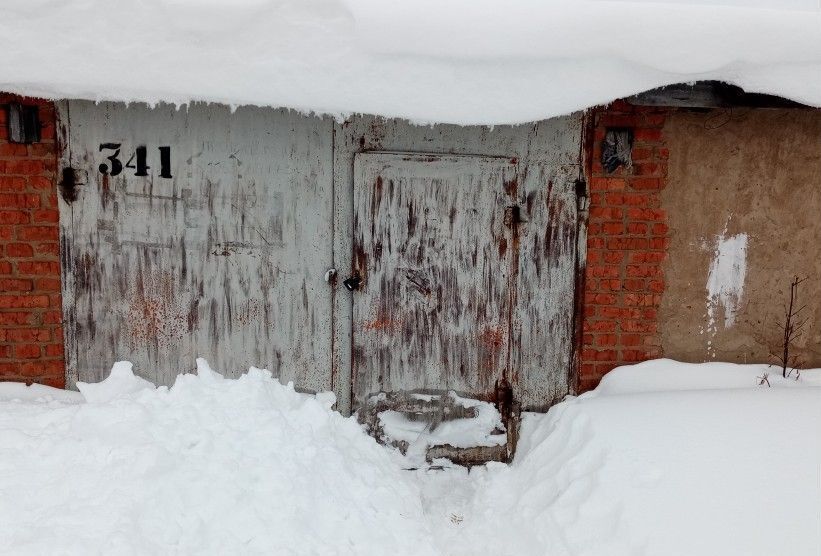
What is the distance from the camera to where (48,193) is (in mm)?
3760

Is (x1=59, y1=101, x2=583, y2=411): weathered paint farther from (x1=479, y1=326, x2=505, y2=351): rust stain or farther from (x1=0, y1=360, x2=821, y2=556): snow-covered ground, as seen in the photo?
(x1=0, y1=360, x2=821, y2=556): snow-covered ground

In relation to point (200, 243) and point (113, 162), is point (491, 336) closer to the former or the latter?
point (200, 243)

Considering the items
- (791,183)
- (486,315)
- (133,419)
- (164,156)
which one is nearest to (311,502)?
(133,419)

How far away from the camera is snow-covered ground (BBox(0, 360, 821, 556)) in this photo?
287cm

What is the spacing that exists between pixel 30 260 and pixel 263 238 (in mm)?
1350

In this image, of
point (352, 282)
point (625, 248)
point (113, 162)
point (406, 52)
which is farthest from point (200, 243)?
point (625, 248)

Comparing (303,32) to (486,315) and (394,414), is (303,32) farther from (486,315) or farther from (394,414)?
(394,414)

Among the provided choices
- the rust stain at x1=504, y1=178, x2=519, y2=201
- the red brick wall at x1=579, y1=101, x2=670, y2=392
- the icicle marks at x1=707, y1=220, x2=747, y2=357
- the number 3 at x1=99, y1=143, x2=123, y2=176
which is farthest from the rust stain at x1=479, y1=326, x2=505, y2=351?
the number 3 at x1=99, y1=143, x2=123, y2=176

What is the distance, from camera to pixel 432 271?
399 centimetres

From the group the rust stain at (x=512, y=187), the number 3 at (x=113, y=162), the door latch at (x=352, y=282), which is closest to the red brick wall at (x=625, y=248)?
the rust stain at (x=512, y=187)

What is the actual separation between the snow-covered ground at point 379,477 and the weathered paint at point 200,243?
273 mm

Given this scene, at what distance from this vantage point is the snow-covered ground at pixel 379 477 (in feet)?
9.42

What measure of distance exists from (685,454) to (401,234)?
1.97m

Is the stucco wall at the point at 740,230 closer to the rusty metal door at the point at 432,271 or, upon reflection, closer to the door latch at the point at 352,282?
the rusty metal door at the point at 432,271
